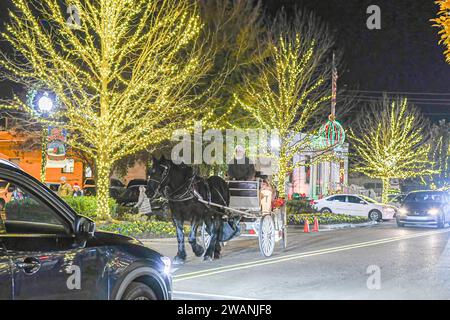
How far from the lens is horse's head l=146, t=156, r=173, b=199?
12.9 meters

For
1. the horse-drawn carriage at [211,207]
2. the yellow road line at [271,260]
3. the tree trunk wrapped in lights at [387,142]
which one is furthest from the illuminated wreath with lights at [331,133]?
the horse-drawn carriage at [211,207]

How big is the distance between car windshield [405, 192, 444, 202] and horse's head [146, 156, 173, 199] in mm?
17905

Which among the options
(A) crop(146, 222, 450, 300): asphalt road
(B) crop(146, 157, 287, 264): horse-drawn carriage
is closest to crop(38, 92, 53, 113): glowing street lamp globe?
(A) crop(146, 222, 450, 300): asphalt road

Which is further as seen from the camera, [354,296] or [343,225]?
[343,225]

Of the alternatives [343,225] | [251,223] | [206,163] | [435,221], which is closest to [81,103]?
[251,223]

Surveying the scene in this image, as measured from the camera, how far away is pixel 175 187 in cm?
1316

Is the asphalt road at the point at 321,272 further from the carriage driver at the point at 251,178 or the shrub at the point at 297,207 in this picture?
the shrub at the point at 297,207

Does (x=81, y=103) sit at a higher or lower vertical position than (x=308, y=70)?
lower

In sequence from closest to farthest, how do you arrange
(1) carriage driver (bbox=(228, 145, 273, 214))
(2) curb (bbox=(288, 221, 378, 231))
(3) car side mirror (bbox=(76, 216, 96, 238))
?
(3) car side mirror (bbox=(76, 216, 96, 238)) < (1) carriage driver (bbox=(228, 145, 273, 214)) < (2) curb (bbox=(288, 221, 378, 231))

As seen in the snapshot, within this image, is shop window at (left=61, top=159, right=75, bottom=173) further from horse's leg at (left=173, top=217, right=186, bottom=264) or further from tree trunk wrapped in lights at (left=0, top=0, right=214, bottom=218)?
horse's leg at (left=173, top=217, right=186, bottom=264)

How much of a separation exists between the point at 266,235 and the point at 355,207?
65.6ft

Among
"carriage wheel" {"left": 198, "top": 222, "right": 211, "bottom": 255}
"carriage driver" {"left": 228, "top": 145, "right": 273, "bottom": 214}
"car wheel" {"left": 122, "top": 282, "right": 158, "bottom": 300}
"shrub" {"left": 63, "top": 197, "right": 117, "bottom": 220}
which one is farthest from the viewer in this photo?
"shrub" {"left": 63, "top": 197, "right": 117, "bottom": 220}
